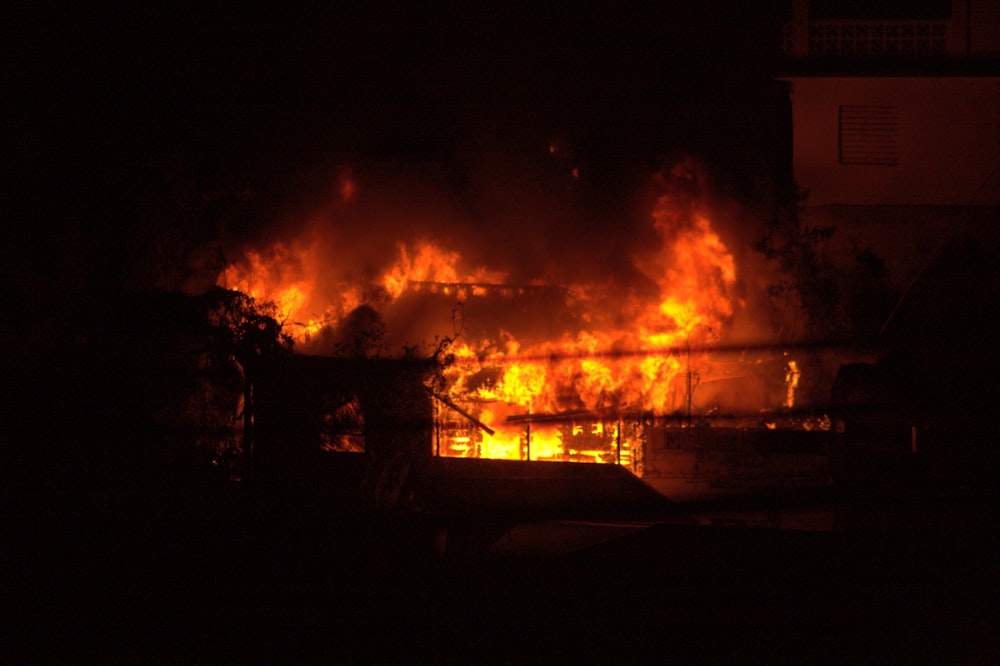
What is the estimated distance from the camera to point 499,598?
387 centimetres

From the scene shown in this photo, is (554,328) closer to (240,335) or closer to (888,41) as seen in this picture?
(240,335)

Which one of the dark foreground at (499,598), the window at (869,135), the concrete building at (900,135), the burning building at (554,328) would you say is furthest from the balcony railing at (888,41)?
the dark foreground at (499,598)

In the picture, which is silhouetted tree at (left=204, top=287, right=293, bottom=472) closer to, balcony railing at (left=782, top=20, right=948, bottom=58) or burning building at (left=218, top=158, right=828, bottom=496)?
burning building at (left=218, top=158, right=828, bottom=496)

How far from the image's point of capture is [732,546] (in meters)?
4.29

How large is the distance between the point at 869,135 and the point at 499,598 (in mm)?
10286

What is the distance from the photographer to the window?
1167 centimetres

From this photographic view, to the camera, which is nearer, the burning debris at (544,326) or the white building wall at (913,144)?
the burning debris at (544,326)

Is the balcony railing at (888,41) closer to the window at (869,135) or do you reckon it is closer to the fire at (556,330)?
the window at (869,135)

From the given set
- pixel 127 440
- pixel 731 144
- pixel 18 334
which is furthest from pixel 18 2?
pixel 731 144

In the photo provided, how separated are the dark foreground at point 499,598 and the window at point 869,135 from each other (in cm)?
729

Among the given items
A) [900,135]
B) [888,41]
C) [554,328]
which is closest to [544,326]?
[554,328]

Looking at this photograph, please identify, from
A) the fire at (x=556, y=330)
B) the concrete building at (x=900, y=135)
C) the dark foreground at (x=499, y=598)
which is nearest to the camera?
the dark foreground at (x=499, y=598)

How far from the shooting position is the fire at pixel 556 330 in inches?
403

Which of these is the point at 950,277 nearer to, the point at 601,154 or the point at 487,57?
the point at 601,154
